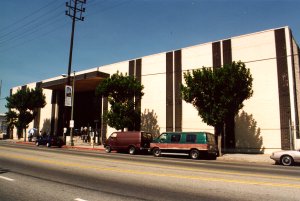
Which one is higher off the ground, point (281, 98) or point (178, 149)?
point (281, 98)

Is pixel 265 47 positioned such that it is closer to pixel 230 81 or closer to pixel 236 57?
pixel 236 57

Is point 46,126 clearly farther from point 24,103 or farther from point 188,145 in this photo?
point 188,145

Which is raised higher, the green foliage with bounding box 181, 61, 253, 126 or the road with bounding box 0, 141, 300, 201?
the green foliage with bounding box 181, 61, 253, 126

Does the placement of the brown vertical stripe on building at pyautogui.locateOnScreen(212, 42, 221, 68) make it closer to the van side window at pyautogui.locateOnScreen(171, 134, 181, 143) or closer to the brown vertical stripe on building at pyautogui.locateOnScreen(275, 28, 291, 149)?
the brown vertical stripe on building at pyautogui.locateOnScreen(275, 28, 291, 149)

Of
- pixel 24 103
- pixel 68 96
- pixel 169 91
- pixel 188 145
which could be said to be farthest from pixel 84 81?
pixel 188 145

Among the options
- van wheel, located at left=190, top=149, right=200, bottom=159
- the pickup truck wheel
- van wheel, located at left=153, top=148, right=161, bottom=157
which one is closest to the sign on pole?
van wheel, located at left=153, top=148, right=161, bottom=157

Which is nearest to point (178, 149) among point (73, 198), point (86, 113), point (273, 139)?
point (273, 139)

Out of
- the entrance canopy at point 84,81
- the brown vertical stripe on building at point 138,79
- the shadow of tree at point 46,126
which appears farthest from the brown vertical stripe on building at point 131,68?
the shadow of tree at point 46,126

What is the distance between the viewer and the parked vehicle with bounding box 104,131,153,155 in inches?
954

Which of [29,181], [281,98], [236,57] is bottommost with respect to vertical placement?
[29,181]

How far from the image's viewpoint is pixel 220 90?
22562 millimetres

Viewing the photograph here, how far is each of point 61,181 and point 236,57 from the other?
21.7 m

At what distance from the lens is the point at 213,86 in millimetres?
22406

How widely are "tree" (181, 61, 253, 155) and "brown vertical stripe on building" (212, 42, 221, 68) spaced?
4.32 metres
